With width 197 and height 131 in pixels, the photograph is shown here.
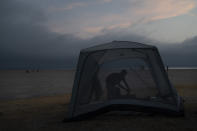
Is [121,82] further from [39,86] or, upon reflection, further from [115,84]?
[39,86]

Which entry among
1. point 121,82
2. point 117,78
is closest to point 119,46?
point 117,78

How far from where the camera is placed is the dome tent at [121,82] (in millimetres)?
7125

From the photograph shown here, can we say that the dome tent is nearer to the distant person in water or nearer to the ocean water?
the distant person in water

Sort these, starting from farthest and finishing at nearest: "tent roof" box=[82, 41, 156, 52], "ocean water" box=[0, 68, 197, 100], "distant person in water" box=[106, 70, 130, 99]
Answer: "ocean water" box=[0, 68, 197, 100] → "tent roof" box=[82, 41, 156, 52] → "distant person in water" box=[106, 70, 130, 99]

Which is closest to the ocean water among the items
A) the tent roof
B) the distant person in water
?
the tent roof

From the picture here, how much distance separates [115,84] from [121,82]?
0.65 ft

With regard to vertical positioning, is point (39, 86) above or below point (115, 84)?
above

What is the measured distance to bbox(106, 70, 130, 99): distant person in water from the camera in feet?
23.9

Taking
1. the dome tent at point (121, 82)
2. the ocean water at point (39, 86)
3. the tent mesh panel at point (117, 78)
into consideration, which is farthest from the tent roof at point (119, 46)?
the ocean water at point (39, 86)

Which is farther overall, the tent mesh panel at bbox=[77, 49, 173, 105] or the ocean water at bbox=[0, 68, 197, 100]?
the ocean water at bbox=[0, 68, 197, 100]

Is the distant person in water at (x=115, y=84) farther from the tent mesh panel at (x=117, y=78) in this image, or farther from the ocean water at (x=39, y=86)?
the ocean water at (x=39, y=86)

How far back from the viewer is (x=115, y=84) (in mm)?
7484

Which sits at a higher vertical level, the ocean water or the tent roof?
the tent roof

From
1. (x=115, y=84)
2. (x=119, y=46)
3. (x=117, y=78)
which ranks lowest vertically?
(x=115, y=84)
